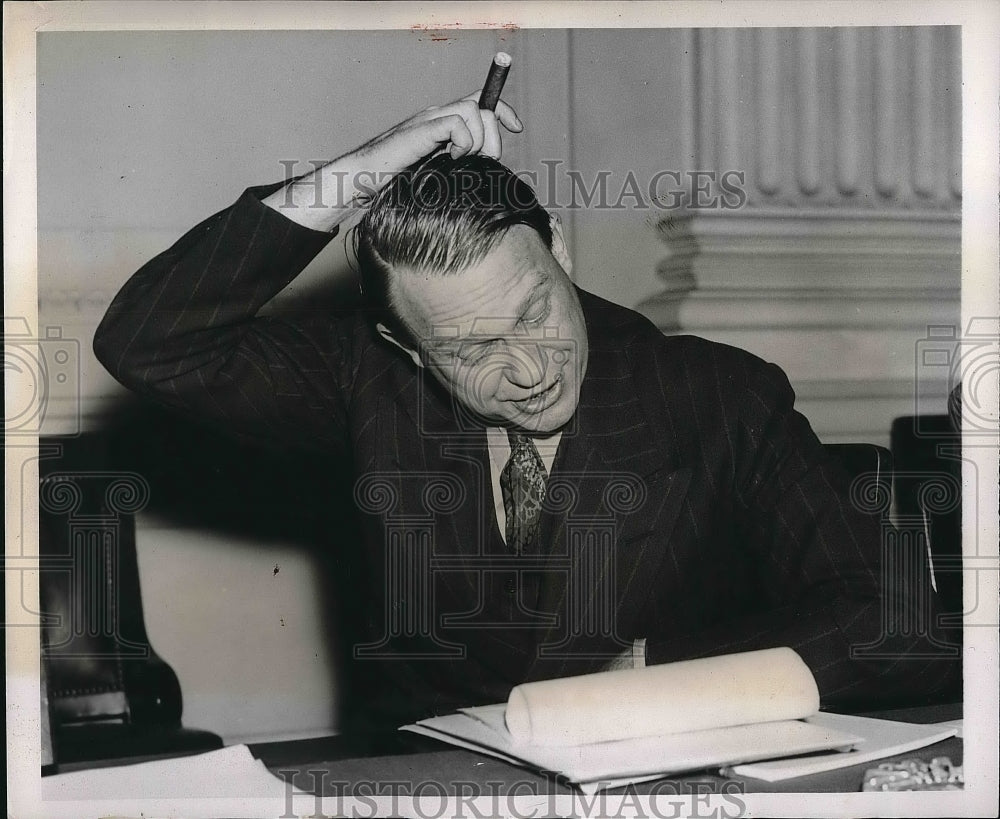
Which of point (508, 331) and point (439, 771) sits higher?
point (508, 331)

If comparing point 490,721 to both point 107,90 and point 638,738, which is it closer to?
point 638,738

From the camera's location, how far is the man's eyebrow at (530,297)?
135cm

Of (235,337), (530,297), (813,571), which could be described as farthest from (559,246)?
(813,571)

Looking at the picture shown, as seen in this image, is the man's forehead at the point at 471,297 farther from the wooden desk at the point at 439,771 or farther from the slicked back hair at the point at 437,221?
the wooden desk at the point at 439,771

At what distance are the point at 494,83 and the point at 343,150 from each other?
8.7 inches

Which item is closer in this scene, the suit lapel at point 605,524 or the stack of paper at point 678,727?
the stack of paper at point 678,727

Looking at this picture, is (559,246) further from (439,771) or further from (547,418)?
(439,771)

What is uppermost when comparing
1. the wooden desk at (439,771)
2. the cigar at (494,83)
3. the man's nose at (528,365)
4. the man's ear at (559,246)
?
the cigar at (494,83)

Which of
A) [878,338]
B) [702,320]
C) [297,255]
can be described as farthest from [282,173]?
[878,338]

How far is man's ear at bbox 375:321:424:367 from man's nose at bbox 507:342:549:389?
4.8 inches

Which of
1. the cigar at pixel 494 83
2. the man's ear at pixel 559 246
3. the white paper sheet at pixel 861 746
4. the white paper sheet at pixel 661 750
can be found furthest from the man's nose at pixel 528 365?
the white paper sheet at pixel 861 746

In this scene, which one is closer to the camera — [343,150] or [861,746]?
[861,746]

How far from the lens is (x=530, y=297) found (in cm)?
136

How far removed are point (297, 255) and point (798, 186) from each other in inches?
26.7
